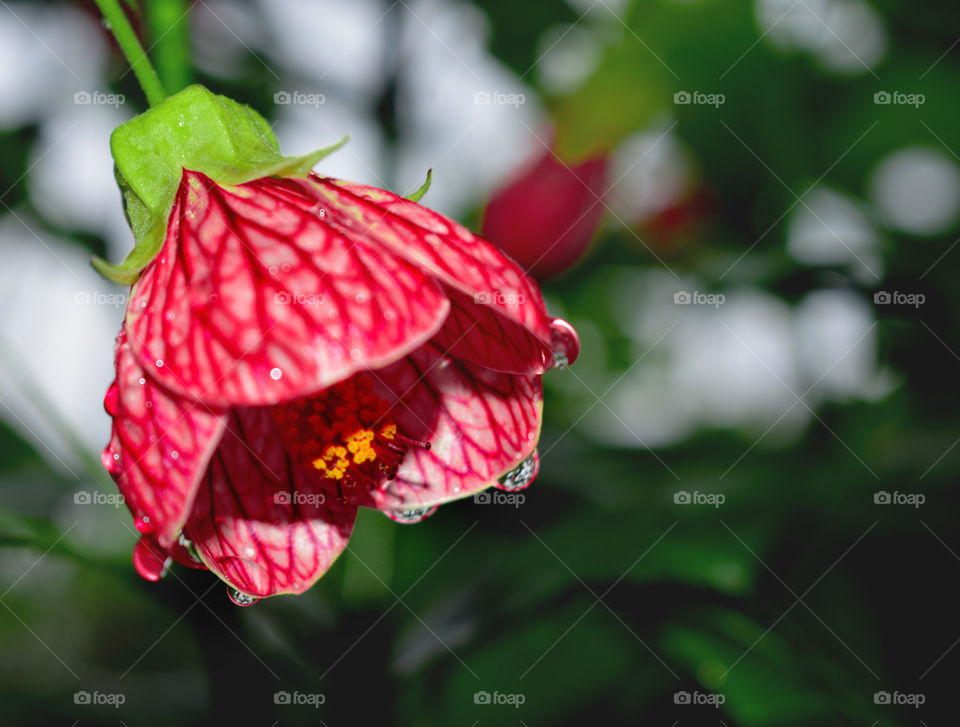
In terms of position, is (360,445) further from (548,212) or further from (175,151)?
(548,212)

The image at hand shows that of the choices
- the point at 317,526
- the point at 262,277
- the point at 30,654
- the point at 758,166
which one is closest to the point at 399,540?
the point at 317,526

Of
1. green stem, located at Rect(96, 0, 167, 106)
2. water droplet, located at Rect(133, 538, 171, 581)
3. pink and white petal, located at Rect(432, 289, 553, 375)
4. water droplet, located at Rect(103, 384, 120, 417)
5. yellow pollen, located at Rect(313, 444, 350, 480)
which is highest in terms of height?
green stem, located at Rect(96, 0, 167, 106)

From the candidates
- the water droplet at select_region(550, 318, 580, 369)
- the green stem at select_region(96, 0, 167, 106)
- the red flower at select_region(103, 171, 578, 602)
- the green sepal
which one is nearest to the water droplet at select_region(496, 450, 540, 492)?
→ the red flower at select_region(103, 171, 578, 602)

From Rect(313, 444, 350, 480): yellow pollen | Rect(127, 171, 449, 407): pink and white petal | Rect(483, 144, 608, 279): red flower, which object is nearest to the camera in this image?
Rect(127, 171, 449, 407): pink and white petal

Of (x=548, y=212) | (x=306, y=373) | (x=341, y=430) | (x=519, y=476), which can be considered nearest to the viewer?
(x=306, y=373)

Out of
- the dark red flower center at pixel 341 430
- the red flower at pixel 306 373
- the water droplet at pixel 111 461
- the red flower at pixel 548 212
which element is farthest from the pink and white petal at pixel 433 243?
the red flower at pixel 548 212

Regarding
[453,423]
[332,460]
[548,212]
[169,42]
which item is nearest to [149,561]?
[332,460]

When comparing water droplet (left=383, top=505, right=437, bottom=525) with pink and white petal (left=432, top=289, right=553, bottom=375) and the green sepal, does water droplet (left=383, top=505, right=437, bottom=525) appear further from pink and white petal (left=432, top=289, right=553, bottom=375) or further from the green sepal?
the green sepal
